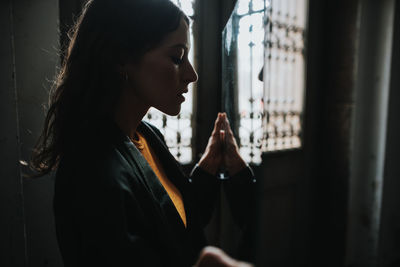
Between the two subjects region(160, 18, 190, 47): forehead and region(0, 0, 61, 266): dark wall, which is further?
region(0, 0, 61, 266): dark wall

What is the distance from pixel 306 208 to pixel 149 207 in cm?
170

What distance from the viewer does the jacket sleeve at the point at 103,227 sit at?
0.42 meters

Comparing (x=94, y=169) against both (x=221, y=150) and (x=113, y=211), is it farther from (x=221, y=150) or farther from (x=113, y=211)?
(x=221, y=150)

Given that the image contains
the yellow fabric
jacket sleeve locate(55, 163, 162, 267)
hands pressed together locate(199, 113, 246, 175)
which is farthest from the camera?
hands pressed together locate(199, 113, 246, 175)

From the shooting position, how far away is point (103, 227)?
16.5 inches

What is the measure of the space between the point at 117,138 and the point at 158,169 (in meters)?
0.21

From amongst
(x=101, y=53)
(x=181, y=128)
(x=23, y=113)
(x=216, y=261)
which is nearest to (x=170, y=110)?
(x=101, y=53)

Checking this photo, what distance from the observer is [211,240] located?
137 cm

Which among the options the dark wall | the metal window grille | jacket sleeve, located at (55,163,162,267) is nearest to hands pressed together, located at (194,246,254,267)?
jacket sleeve, located at (55,163,162,267)

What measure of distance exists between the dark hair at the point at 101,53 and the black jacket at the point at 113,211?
62 mm

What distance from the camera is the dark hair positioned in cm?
54

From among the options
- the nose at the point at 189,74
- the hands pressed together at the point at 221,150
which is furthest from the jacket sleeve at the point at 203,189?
the nose at the point at 189,74

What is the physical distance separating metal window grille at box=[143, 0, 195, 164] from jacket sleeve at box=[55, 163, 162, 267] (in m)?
0.73

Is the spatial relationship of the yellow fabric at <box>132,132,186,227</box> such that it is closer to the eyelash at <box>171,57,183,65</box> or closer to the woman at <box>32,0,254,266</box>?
the woman at <box>32,0,254,266</box>
